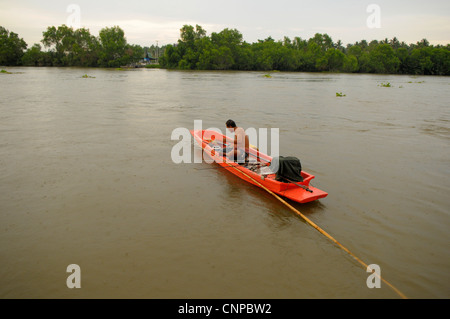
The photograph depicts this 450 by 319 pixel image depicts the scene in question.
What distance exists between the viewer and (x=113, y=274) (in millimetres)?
4434

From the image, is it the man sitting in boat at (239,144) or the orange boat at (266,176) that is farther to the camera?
the man sitting in boat at (239,144)

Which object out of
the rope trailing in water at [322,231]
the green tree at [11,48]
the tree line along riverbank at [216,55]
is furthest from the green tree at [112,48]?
the rope trailing in water at [322,231]

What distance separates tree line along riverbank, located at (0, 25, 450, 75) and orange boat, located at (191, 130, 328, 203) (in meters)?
79.0

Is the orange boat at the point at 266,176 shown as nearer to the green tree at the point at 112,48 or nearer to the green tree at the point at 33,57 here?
the green tree at the point at 112,48

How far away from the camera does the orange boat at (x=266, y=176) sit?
21.3 feet

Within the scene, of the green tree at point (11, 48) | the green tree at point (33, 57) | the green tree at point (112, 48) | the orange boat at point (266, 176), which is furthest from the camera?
the green tree at point (112, 48)

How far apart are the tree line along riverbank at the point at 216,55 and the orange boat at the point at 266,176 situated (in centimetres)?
7898

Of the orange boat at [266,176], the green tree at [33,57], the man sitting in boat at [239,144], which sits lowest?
the orange boat at [266,176]

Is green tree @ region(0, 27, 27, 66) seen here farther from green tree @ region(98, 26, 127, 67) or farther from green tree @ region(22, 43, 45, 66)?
green tree @ region(98, 26, 127, 67)

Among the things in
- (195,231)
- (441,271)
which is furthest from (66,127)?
(441,271)

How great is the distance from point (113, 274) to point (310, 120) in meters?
13.6

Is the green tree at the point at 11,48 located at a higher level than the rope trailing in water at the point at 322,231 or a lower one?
higher

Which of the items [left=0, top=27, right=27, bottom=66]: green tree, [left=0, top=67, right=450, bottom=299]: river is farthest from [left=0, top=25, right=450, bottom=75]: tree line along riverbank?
[left=0, top=67, right=450, bottom=299]: river

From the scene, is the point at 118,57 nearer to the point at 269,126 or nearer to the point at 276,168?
the point at 269,126
